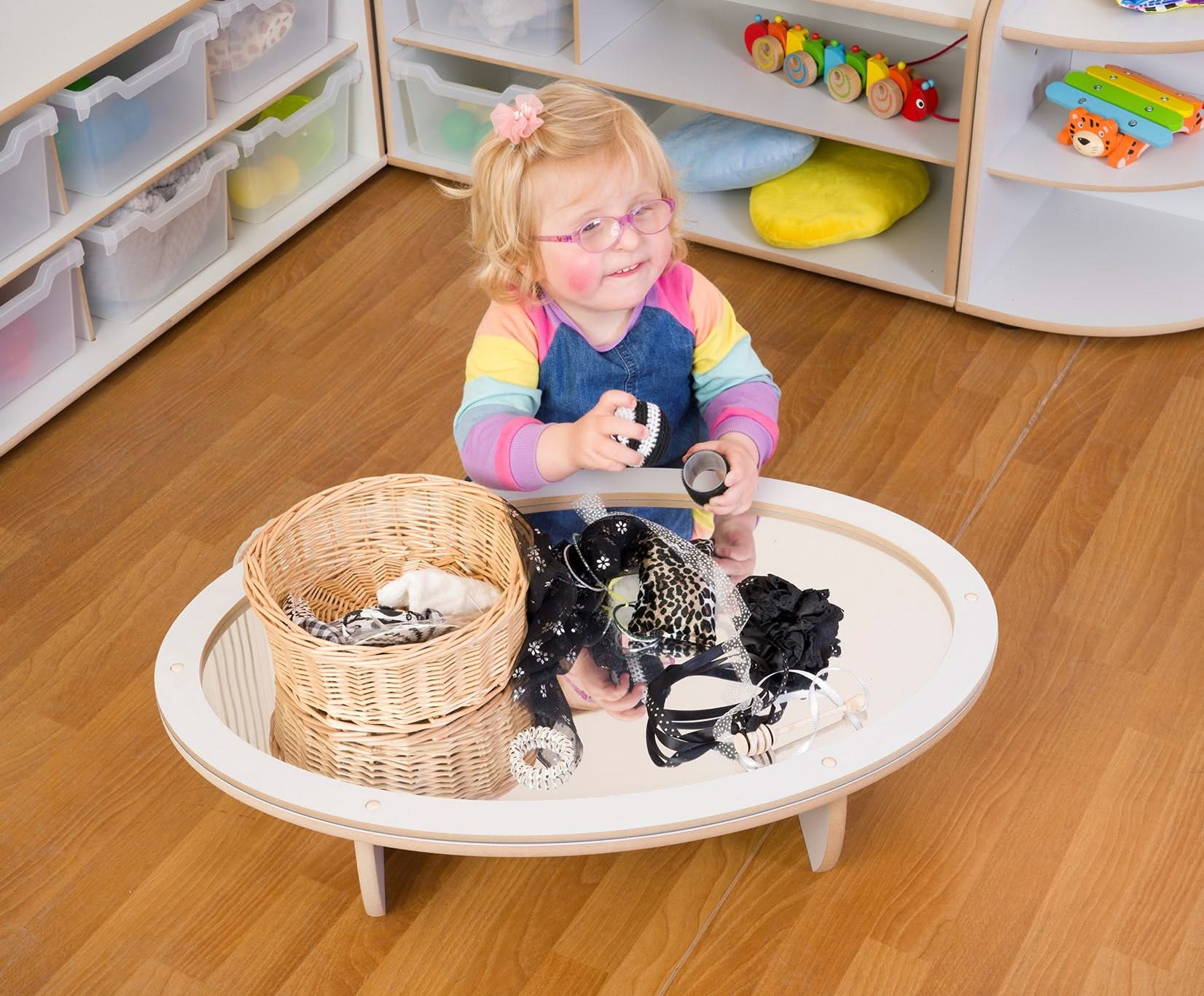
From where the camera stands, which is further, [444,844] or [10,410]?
[10,410]

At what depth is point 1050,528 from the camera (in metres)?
1.85

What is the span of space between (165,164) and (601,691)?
1139 mm

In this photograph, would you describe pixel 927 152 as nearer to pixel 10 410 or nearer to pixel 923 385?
pixel 923 385

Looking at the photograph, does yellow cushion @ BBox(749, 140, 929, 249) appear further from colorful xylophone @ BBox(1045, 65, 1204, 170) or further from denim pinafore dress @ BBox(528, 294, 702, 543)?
denim pinafore dress @ BBox(528, 294, 702, 543)

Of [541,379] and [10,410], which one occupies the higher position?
[541,379]

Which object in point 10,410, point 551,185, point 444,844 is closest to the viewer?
point 444,844

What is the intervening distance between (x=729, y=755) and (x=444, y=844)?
0.25 meters

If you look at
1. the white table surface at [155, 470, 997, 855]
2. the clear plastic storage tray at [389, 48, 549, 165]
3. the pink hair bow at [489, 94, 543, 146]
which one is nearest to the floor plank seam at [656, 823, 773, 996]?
the white table surface at [155, 470, 997, 855]

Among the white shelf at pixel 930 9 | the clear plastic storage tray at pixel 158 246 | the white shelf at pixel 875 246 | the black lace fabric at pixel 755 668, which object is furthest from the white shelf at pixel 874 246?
the black lace fabric at pixel 755 668

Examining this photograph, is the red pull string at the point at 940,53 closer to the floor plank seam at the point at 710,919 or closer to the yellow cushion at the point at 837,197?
the yellow cushion at the point at 837,197

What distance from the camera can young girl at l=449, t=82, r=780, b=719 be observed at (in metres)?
1.39

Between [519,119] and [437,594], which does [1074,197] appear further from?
[437,594]

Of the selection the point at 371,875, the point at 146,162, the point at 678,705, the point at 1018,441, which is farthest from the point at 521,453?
the point at 146,162

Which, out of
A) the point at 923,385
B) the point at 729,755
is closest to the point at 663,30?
the point at 923,385
